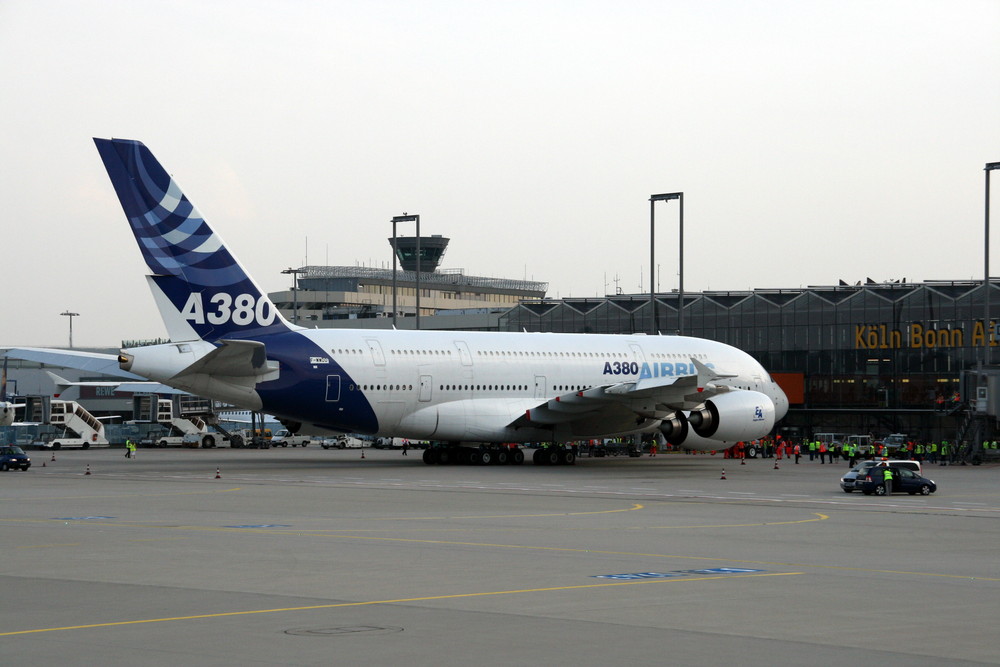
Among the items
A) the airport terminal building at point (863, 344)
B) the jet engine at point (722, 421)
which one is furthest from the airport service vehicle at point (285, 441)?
the jet engine at point (722, 421)

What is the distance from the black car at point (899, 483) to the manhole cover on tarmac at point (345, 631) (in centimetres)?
2408

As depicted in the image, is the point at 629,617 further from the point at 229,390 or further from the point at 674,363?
the point at 674,363

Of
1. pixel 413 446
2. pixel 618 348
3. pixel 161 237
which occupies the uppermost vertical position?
pixel 161 237

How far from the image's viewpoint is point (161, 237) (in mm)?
40938

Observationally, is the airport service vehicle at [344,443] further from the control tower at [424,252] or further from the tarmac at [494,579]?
the control tower at [424,252]

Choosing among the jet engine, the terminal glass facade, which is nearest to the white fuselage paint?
the jet engine

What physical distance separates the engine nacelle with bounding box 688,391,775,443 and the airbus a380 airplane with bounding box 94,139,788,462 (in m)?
0.05

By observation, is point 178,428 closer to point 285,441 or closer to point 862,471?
point 285,441

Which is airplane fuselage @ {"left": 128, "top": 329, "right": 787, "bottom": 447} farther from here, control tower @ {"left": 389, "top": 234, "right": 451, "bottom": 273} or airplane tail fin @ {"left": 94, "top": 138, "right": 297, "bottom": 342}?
control tower @ {"left": 389, "top": 234, "right": 451, "bottom": 273}

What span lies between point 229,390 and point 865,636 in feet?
105

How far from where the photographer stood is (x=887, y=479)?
1315 inches

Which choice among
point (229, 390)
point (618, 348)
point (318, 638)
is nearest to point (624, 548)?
point (318, 638)

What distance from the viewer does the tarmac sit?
36.6ft

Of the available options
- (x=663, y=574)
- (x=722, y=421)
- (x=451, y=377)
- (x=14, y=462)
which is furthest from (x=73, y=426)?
(x=663, y=574)
